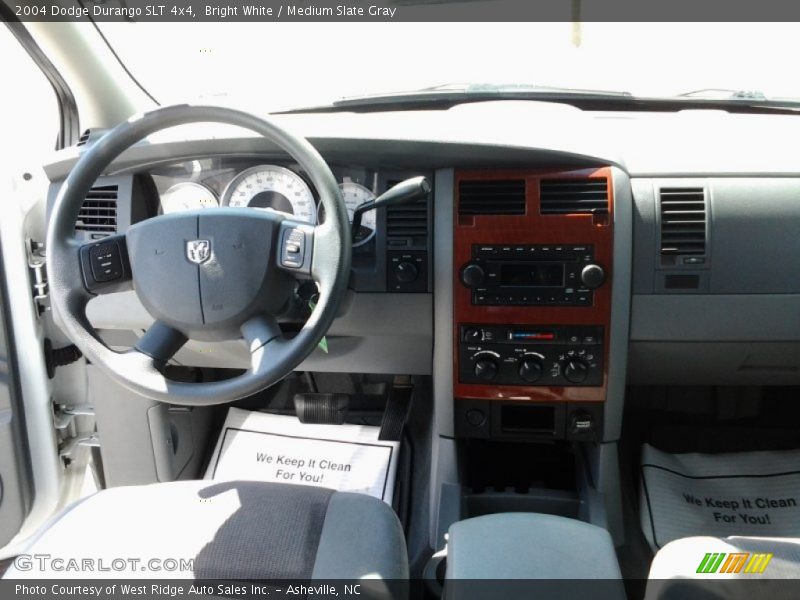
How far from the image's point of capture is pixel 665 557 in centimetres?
103

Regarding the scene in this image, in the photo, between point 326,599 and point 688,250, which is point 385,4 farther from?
point 326,599

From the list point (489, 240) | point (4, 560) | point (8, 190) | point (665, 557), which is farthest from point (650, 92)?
point (4, 560)

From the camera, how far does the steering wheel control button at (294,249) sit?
1.30 metres

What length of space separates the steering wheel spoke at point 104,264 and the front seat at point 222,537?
0.41 metres

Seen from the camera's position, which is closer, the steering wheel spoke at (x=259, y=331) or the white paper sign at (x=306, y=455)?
the steering wheel spoke at (x=259, y=331)

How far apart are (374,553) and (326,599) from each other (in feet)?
0.37

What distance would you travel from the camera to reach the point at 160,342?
4.25 ft

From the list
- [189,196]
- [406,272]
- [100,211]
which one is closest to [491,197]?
[406,272]

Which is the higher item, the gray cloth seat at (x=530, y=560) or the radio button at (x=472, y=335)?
the radio button at (x=472, y=335)

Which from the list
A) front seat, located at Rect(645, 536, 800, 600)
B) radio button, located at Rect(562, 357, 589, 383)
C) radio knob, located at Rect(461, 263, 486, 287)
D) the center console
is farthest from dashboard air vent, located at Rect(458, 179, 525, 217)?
front seat, located at Rect(645, 536, 800, 600)

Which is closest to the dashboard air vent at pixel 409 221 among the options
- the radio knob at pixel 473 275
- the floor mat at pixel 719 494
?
the radio knob at pixel 473 275

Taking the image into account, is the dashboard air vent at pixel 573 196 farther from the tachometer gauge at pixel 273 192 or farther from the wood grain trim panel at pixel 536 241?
the tachometer gauge at pixel 273 192

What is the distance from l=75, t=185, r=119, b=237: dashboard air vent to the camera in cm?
169

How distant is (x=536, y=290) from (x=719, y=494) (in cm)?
94
